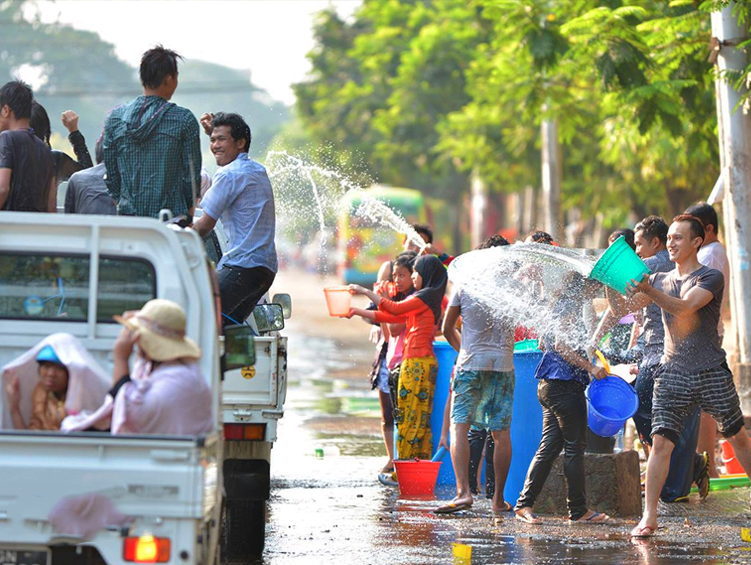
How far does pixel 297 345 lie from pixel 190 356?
21682mm

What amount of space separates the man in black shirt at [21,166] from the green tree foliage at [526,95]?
5.88 metres

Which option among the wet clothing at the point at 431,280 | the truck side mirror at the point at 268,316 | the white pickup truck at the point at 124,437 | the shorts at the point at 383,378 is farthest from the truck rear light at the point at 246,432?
the shorts at the point at 383,378

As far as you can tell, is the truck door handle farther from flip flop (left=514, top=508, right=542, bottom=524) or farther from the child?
flip flop (left=514, top=508, right=542, bottom=524)

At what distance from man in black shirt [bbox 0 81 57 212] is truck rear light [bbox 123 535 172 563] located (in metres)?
3.05

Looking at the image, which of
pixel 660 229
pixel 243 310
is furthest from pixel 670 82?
pixel 243 310

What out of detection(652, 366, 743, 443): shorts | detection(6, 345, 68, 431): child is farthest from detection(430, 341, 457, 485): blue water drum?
detection(6, 345, 68, 431): child

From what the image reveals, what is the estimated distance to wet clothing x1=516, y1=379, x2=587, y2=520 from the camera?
8.97 m

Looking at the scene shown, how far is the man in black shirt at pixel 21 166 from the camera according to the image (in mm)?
7719

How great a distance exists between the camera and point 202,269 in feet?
19.5

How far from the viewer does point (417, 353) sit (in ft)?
33.7

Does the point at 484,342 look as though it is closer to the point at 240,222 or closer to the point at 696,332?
the point at 696,332

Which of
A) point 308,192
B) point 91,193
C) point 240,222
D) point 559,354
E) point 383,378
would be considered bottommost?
point 383,378

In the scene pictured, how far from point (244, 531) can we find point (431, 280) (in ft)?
10.3

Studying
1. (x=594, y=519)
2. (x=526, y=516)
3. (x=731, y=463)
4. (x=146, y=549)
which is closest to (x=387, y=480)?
(x=526, y=516)
